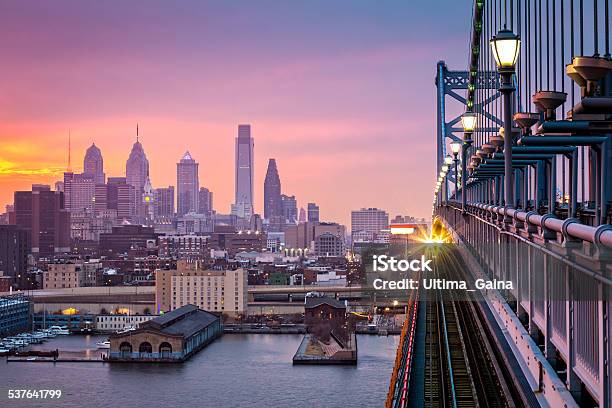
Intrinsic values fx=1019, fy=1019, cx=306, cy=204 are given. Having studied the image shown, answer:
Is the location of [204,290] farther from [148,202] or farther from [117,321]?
[148,202]

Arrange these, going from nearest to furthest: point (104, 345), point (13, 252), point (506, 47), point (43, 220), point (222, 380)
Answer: point (506, 47), point (222, 380), point (104, 345), point (13, 252), point (43, 220)

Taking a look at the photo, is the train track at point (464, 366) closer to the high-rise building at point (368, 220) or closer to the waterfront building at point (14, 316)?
the waterfront building at point (14, 316)

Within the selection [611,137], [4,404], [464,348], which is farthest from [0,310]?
[611,137]

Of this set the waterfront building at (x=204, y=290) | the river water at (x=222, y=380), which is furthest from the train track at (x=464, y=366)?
the waterfront building at (x=204, y=290)

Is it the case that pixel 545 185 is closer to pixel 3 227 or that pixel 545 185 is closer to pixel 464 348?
pixel 464 348

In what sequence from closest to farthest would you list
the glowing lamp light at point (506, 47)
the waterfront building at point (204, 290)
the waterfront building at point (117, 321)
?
the glowing lamp light at point (506, 47) → the waterfront building at point (117, 321) → the waterfront building at point (204, 290)

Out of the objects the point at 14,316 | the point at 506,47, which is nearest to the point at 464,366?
the point at 506,47
